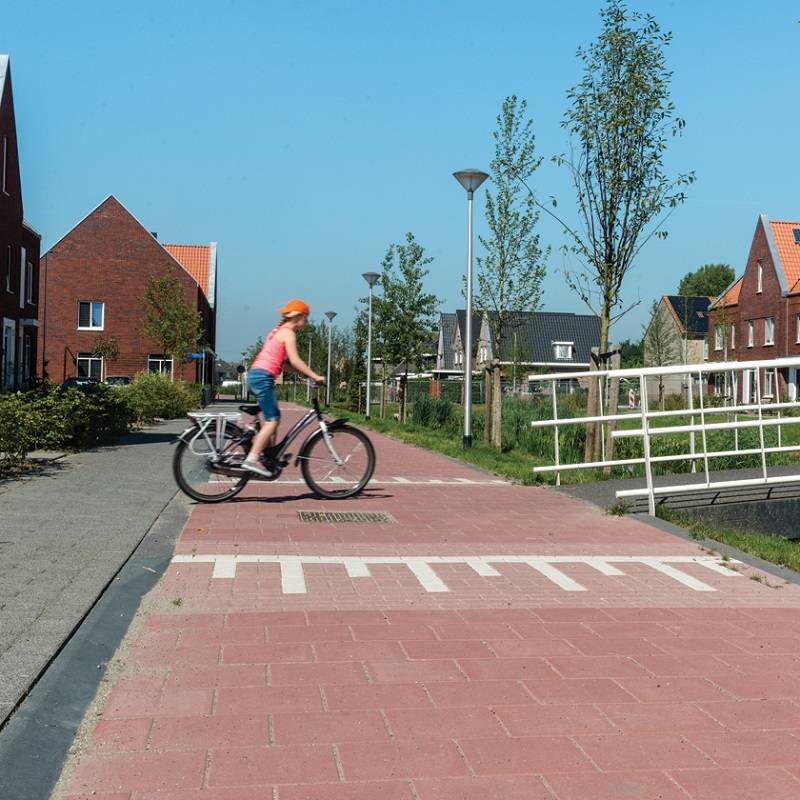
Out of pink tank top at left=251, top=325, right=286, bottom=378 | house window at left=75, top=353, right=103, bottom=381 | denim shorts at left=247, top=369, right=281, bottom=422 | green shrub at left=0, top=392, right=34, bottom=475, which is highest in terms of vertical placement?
house window at left=75, top=353, right=103, bottom=381

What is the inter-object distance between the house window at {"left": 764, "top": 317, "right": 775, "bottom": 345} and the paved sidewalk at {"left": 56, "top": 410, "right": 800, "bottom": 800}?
148 feet

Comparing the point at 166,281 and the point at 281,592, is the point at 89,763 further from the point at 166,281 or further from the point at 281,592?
the point at 166,281

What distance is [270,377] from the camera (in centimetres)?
938

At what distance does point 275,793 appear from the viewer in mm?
3055

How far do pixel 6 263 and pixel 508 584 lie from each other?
2578cm

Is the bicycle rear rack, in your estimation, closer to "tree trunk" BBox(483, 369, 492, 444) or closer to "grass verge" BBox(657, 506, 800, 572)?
"grass verge" BBox(657, 506, 800, 572)

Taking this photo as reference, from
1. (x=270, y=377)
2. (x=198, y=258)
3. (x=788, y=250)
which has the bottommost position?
(x=270, y=377)

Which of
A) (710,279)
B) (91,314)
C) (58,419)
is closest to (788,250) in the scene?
(91,314)

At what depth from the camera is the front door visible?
90.9ft

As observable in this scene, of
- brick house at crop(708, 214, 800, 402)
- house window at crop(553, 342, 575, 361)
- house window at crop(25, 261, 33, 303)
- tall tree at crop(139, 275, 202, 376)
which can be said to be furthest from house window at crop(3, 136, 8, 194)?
house window at crop(553, 342, 575, 361)

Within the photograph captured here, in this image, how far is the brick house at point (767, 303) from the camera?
47562 millimetres

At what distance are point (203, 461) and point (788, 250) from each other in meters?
46.4

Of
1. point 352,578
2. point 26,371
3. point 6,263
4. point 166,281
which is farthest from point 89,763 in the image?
point 166,281

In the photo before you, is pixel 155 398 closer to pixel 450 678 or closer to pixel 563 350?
pixel 450 678
